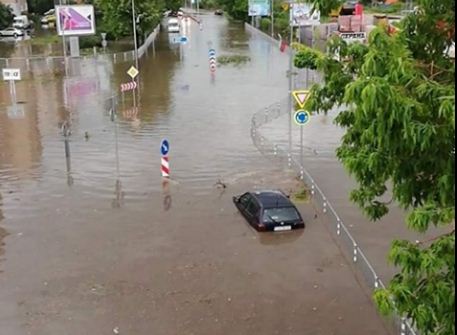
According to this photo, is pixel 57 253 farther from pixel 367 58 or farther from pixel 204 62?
pixel 204 62

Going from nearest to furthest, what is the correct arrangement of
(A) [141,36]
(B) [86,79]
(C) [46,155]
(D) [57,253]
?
(D) [57,253] < (C) [46,155] < (B) [86,79] < (A) [141,36]

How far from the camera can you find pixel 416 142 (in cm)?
645

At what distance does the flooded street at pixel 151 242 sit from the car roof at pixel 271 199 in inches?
35.1

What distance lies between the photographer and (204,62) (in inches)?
2283

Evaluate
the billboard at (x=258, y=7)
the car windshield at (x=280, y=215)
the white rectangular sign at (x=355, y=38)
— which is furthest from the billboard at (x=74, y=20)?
the car windshield at (x=280, y=215)

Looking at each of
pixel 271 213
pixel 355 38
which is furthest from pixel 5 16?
pixel 355 38

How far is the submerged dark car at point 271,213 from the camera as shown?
18547 millimetres

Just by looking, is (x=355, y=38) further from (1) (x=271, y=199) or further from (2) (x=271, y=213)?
(1) (x=271, y=199)

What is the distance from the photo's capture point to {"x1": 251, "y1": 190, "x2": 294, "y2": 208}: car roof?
1897cm

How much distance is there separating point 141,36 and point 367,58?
66862mm

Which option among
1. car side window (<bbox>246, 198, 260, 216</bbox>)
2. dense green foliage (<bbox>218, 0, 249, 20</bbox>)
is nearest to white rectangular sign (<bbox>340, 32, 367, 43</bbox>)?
car side window (<bbox>246, 198, 260, 216</bbox>)

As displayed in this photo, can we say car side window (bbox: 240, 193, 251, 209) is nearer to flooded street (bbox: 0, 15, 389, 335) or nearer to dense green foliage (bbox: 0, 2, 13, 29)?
flooded street (bbox: 0, 15, 389, 335)

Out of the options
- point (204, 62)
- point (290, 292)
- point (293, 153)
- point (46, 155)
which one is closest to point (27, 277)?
point (290, 292)

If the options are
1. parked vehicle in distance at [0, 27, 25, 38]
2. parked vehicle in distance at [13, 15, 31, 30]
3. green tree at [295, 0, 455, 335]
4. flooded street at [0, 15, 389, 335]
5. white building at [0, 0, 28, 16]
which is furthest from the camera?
white building at [0, 0, 28, 16]
